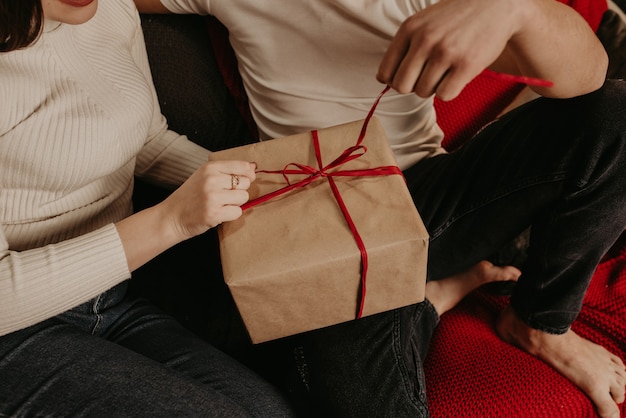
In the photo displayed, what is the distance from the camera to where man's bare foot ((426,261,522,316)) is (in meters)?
0.99

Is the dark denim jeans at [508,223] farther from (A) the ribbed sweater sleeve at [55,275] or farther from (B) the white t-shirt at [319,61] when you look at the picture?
(A) the ribbed sweater sleeve at [55,275]

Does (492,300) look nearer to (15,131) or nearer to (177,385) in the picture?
(177,385)

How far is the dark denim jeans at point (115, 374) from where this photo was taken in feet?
2.18

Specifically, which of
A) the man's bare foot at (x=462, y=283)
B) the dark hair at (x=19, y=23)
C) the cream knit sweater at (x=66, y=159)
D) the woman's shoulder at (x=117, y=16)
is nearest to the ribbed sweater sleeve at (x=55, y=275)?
the cream knit sweater at (x=66, y=159)

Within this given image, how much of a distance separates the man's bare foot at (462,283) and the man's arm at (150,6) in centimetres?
77

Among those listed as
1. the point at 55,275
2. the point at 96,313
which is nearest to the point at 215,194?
the point at 55,275

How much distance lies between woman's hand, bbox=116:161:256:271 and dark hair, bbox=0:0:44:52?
27 centimetres

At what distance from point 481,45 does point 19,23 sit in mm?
584

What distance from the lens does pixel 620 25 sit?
1116 millimetres

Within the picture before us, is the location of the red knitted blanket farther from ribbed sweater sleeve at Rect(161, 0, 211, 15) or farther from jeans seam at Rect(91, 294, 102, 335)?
jeans seam at Rect(91, 294, 102, 335)

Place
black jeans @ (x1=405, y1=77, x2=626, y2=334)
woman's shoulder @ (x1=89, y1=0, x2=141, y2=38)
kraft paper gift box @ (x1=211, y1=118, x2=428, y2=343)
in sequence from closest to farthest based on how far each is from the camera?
kraft paper gift box @ (x1=211, y1=118, x2=428, y2=343)
black jeans @ (x1=405, y1=77, x2=626, y2=334)
woman's shoulder @ (x1=89, y1=0, x2=141, y2=38)

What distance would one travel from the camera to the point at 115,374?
2.29ft

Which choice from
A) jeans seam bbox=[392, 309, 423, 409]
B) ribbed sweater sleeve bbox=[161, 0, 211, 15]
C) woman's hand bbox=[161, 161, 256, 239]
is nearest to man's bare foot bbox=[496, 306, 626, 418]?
jeans seam bbox=[392, 309, 423, 409]

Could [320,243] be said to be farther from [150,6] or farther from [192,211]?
[150,6]
